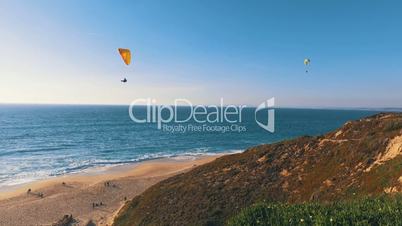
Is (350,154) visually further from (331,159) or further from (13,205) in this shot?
(13,205)

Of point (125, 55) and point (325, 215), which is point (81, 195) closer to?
point (125, 55)

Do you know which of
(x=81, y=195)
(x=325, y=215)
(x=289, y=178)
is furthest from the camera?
(x=81, y=195)

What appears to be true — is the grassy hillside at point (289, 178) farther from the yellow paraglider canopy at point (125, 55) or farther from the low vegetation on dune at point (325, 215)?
the yellow paraglider canopy at point (125, 55)

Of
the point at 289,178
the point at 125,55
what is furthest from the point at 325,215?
the point at 125,55

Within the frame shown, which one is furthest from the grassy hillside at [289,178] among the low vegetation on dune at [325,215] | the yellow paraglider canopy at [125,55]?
the yellow paraglider canopy at [125,55]

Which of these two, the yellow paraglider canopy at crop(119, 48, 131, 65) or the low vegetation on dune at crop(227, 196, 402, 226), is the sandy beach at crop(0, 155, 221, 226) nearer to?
the yellow paraglider canopy at crop(119, 48, 131, 65)
